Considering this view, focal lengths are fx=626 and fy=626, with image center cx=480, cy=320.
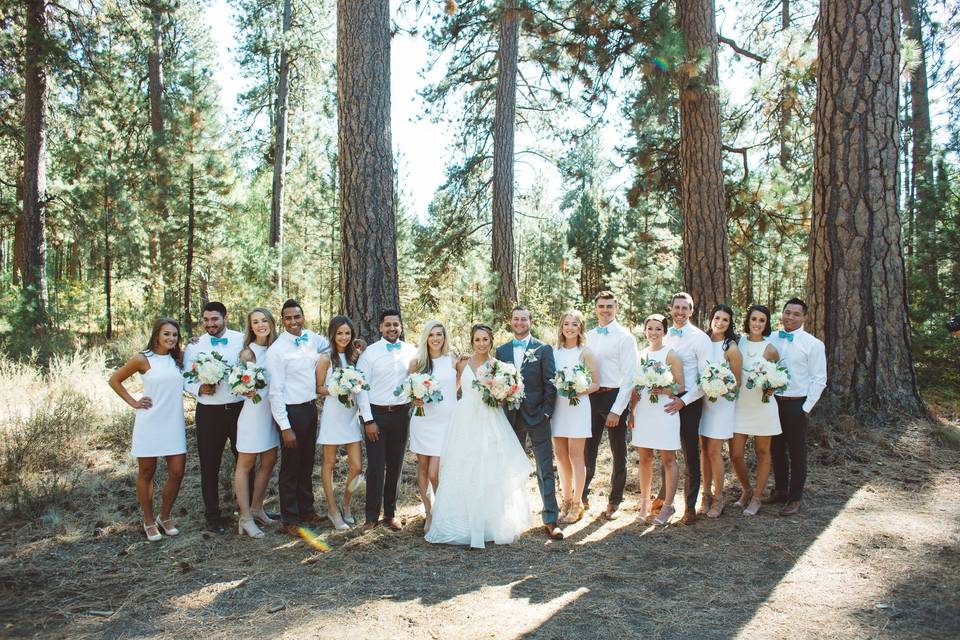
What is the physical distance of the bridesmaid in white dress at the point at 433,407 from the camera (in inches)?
235

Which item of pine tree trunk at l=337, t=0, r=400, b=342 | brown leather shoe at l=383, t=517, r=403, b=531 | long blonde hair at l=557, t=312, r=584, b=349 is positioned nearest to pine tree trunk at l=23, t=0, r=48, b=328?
pine tree trunk at l=337, t=0, r=400, b=342

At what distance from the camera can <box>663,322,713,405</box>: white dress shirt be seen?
237 inches

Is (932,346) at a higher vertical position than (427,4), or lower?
lower

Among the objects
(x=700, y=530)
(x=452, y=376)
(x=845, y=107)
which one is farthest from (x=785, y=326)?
(x=845, y=107)

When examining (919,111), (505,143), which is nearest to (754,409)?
(505,143)

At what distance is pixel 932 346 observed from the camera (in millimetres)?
11953

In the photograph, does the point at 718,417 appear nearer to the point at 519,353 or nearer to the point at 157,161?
the point at 519,353

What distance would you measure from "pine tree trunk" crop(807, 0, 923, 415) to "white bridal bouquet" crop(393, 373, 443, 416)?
5.55 m

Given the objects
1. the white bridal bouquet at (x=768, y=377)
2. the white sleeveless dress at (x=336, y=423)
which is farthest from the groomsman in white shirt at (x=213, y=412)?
the white bridal bouquet at (x=768, y=377)

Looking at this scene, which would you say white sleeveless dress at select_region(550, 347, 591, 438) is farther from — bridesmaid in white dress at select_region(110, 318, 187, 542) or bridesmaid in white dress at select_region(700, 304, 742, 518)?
bridesmaid in white dress at select_region(110, 318, 187, 542)

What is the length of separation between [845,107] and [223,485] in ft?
30.0

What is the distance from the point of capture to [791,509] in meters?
6.07

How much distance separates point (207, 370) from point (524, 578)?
3.27 meters

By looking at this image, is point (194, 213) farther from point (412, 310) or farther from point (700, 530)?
point (700, 530)
